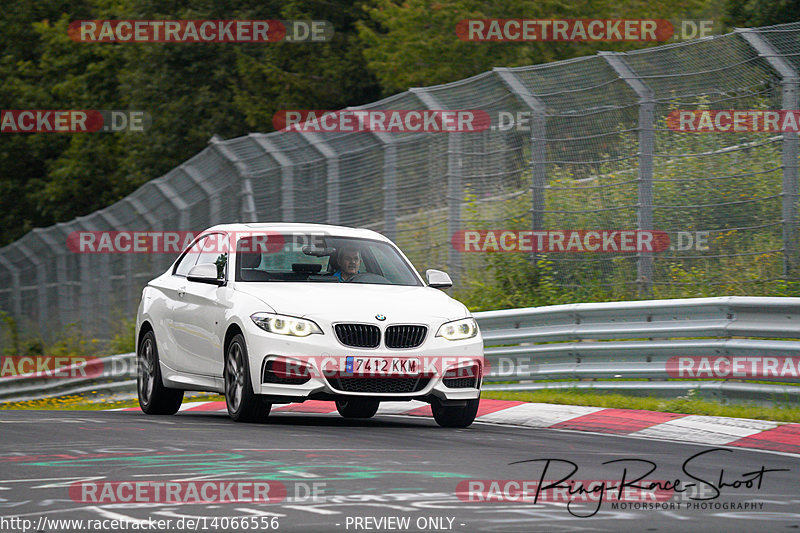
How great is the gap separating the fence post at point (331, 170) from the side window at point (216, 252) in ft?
23.3

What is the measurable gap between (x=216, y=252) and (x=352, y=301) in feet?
6.18

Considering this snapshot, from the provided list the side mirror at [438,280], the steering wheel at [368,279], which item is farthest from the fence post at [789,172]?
the steering wheel at [368,279]

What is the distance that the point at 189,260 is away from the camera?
42.9ft

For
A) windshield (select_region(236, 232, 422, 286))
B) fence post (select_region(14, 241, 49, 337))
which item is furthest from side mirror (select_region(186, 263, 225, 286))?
fence post (select_region(14, 241, 49, 337))

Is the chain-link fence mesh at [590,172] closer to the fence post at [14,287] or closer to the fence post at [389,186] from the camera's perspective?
the fence post at [389,186]

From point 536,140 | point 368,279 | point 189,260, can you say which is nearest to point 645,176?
point 536,140

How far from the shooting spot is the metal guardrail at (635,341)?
11453mm

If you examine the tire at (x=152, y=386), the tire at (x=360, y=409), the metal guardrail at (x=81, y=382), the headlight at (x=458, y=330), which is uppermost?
the headlight at (x=458, y=330)

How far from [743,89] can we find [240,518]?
914cm

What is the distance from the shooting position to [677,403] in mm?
11875

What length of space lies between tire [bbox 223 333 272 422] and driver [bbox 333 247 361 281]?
115 centimetres

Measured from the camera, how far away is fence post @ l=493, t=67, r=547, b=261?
1633 cm

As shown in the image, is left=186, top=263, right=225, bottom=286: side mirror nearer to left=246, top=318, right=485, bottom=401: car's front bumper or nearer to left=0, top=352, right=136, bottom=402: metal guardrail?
left=246, top=318, right=485, bottom=401: car's front bumper

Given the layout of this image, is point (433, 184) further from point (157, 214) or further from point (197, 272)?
point (157, 214)
